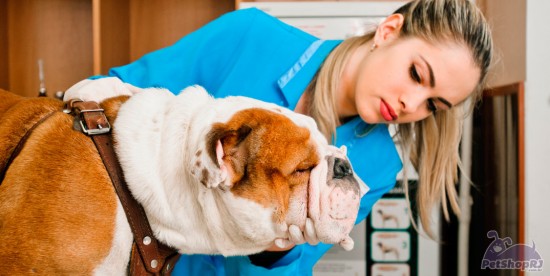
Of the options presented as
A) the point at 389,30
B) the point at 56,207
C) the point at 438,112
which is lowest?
the point at 56,207

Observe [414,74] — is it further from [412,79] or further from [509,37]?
[509,37]

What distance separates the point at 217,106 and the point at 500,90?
5.98 feet

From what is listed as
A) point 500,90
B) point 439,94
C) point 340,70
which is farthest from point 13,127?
point 500,90

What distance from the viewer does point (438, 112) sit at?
1.68m

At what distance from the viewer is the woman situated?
4.53ft

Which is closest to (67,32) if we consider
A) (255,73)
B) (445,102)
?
(255,73)

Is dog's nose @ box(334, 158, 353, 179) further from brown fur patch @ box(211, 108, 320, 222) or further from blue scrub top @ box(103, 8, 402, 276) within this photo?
blue scrub top @ box(103, 8, 402, 276)

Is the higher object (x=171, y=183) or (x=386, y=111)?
(x=386, y=111)

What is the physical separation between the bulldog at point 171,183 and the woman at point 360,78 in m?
0.37

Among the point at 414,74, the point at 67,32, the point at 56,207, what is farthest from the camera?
the point at 67,32

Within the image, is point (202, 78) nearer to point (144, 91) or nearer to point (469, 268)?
point (144, 91)

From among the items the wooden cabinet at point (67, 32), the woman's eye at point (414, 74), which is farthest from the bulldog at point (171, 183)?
the wooden cabinet at point (67, 32)

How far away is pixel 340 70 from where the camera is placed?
1558 mm

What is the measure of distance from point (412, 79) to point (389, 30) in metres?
0.24
